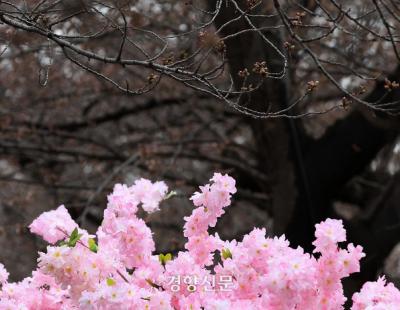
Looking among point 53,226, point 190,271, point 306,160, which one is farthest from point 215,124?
point 190,271

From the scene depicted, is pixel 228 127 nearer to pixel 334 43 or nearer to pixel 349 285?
pixel 334 43

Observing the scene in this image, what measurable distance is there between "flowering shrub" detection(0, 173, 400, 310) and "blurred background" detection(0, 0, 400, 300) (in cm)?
55

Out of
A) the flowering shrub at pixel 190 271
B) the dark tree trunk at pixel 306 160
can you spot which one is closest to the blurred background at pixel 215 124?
the dark tree trunk at pixel 306 160

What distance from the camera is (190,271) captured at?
2.80 metres

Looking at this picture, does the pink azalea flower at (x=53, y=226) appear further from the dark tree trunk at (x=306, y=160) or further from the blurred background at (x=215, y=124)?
the dark tree trunk at (x=306, y=160)

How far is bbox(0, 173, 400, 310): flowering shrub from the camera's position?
244 cm

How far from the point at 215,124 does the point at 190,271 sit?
17.9 feet

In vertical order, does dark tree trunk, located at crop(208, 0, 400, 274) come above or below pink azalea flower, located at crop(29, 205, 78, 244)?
above

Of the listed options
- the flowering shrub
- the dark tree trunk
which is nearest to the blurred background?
the dark tree trunk

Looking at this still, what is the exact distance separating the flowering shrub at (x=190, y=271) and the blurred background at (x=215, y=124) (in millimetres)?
546

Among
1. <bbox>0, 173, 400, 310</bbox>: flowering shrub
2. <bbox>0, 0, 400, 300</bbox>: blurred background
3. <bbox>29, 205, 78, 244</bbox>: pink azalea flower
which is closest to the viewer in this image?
<bbox>0, 173, 400, 310</bbox>: flowering shrub

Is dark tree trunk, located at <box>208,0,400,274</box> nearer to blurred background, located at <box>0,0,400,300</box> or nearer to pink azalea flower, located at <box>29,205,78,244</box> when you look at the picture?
blurred background, located at <box>0,0,400,300</box>

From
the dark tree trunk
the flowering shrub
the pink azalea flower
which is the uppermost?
the dark tree trunk

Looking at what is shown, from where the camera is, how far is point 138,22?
397cm
